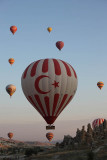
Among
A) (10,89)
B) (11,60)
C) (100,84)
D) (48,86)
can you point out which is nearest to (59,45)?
(10,89)

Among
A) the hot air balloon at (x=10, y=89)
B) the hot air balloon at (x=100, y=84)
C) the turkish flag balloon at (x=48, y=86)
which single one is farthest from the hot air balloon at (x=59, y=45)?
the hot air balloon at (x=100, y=84)

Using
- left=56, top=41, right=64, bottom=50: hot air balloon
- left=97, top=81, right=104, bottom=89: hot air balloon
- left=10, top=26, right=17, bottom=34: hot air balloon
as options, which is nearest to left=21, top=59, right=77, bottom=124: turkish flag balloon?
left=56, top=41, right=64, bottom=50: hot air balloon

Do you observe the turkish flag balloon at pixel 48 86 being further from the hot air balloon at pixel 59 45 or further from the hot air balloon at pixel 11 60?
the hot air balloon at pixel 11 60

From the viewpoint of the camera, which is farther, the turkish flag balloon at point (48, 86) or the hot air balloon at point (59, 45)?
the hot air balloon at point (59, 45)

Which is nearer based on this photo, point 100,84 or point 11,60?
point 11,60

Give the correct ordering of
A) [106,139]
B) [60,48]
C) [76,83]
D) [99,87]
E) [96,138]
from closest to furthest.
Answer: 1. [76,83]
2. [60,48]
3. [99,87]
4. [106,139]
5. [96,138]

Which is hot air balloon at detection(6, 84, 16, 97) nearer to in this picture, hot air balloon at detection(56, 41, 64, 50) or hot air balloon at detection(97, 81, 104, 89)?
hot air balloon at detection(56, 41, 64, 50)

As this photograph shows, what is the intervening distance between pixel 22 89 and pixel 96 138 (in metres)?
70.6

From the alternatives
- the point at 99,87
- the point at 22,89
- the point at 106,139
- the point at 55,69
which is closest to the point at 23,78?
the point at 22,89

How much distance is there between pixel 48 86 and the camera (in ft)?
176

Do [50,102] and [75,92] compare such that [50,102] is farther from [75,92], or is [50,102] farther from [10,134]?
[10,134]

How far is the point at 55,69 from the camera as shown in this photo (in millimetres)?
54531

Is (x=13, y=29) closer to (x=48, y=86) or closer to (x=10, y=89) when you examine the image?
(x=10, y=89)

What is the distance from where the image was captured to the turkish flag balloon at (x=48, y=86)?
53719 millimetres
